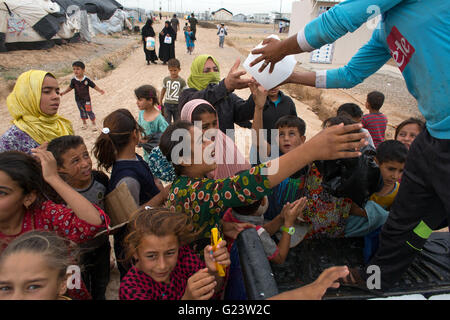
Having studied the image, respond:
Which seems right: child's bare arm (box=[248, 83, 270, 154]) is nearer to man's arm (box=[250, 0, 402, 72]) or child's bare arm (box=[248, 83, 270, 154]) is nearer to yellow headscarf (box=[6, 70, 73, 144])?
man's arm (box=[250, 0, 402, 72])

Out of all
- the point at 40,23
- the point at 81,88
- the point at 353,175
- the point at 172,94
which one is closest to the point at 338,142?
the point at 353,175

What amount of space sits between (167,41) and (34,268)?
43.8 ft

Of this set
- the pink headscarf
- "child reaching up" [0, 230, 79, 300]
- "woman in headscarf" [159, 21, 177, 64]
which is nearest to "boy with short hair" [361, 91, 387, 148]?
the pink headscarf

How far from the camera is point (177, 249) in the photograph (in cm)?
139

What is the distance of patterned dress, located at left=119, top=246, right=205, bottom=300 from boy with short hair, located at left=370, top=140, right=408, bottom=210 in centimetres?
149

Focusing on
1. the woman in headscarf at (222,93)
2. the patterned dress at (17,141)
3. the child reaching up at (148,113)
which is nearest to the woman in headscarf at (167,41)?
the child reaching up at (148,113)

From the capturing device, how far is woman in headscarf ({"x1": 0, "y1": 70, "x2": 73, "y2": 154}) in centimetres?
235

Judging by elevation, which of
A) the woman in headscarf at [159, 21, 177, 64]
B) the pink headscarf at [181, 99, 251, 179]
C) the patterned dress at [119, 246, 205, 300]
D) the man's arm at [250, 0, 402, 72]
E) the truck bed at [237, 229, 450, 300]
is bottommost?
the truck bed at [237, 229, 450, 300]

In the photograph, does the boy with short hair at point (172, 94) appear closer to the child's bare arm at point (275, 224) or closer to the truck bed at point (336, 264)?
the child's bare arm at point (275, 224)

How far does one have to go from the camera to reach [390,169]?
211 centimetres

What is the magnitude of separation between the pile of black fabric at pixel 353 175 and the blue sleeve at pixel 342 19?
0.69 meters

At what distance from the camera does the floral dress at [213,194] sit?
1.16 meters

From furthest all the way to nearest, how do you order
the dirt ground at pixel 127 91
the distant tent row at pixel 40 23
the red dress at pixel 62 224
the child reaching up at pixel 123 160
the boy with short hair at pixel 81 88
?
1. the distant tent row at pixel 40 23
2. the dirt ground at pixel 127 91
3. the boy with short hair at pixel 81 88
4. the child reaching up at pixel 123 160
5. the red dress at pixel 62 224

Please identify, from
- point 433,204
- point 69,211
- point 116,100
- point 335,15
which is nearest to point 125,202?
point 69,211
